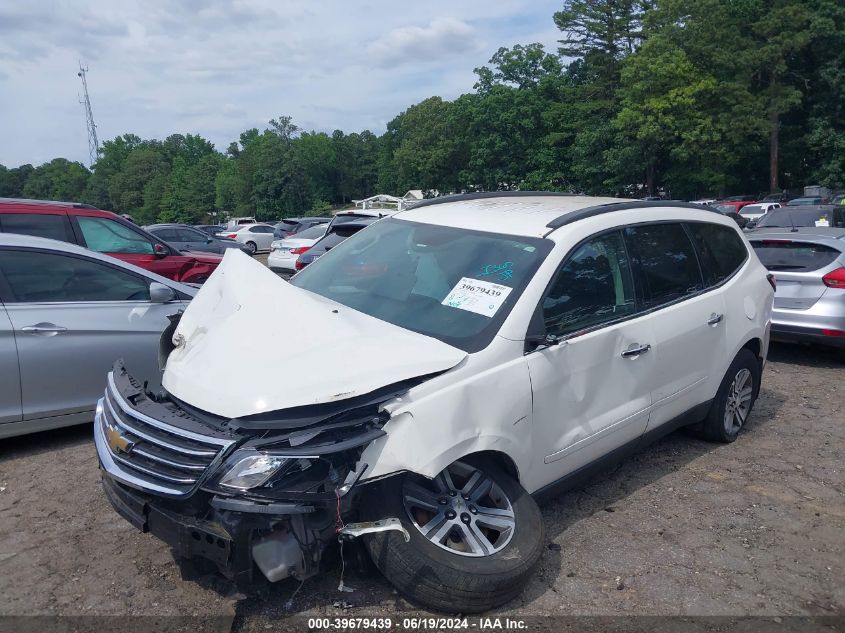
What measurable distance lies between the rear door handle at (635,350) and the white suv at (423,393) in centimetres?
2

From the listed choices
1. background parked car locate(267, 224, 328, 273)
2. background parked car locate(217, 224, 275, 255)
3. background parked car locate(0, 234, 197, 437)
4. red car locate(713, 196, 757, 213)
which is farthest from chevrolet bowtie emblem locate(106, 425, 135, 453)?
background parked car locate(217, 224, 275, 255)

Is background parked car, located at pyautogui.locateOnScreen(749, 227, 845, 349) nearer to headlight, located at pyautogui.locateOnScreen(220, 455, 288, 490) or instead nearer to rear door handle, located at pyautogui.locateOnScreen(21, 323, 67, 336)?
headlight, located at pyautogui.locateOnScreen(220, 455, 288, 490)

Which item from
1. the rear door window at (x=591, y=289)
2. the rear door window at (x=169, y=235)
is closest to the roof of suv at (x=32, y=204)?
the rear door window at (x=591, y=289)

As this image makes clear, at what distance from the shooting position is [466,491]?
3213 mm

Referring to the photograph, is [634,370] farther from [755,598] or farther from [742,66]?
[742,66]

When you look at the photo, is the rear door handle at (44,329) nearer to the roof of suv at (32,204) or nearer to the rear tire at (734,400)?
the roof of suv at (32,204)

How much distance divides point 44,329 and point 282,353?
2739mm

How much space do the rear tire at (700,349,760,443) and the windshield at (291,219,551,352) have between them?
2.23m

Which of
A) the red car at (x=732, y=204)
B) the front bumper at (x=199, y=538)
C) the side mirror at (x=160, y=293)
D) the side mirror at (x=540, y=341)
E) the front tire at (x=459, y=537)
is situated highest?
the side mirror at (x=160, y=293)

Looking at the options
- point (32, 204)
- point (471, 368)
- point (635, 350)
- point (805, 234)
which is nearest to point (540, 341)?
point (471, 368)

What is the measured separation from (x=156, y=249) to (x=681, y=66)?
46.0 metres

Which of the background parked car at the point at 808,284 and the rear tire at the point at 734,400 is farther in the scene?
the background parked car at the point at 808,284

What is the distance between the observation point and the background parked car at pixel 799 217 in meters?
13.6

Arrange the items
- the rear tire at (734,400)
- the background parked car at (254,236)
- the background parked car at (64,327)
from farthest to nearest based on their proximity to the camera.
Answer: the background parked car at (254,236)
the rear tire at (734,400)
the background parked car at (64,327)
